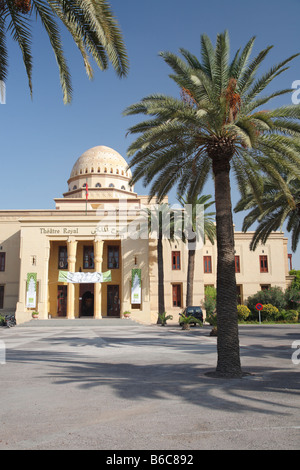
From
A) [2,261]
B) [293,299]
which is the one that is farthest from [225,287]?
[2,261]

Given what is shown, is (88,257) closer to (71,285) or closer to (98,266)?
(98,266)

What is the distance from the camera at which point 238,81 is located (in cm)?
1180

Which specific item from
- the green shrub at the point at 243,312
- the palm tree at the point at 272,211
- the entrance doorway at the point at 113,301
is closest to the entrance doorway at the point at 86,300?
the entrance doorway at the point at 113,301

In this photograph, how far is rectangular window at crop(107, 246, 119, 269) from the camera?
40.8 metres

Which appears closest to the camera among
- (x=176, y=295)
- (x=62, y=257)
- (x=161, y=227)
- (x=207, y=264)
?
(x=161, y=227)

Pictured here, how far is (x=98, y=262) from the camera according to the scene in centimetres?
3762

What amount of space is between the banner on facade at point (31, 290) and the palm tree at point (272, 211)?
19141 millimetres

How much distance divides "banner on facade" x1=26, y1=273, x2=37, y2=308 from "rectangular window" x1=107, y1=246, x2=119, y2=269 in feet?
24.1

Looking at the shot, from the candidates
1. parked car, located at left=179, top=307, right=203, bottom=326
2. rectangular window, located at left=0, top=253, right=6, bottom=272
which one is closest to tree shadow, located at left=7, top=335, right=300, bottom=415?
parked car, located at left=179, top=307, right=203, bottom=326

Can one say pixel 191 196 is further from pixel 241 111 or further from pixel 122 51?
pixel 122 51

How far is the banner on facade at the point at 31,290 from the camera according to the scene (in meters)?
36.2

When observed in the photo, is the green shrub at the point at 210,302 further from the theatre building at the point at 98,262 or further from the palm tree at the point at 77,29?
the palm tree at the point at 77,29

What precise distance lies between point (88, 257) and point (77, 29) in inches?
1319

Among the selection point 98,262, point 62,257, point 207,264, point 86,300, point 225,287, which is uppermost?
point 62,257
